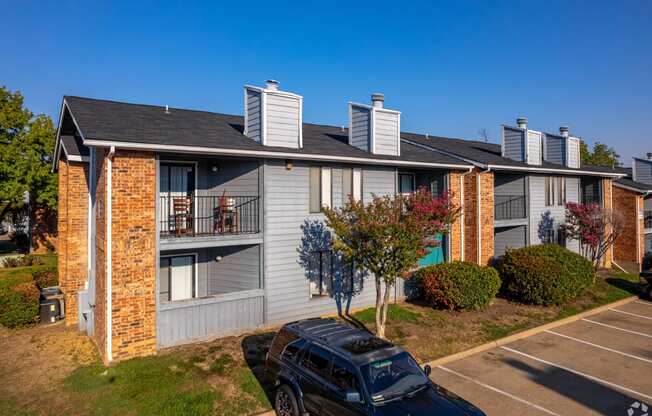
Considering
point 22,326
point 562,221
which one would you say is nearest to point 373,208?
point 22,326

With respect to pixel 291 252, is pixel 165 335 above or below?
below

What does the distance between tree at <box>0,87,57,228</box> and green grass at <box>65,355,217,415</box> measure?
86.7 ft

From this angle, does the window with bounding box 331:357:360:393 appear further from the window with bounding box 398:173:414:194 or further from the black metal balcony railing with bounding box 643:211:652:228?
the black metal balcony railing with bounding box 643:211:652:228

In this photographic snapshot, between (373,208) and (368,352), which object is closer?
(368,352)

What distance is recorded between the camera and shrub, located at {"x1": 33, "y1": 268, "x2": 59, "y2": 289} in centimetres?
1705

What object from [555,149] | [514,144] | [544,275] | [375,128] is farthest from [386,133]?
[555,149]

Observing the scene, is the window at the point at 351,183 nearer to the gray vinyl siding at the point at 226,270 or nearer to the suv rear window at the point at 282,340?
the gray vinyl siding at the point at 226,270

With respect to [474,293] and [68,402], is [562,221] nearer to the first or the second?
[474,293]

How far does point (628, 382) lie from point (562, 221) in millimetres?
14392

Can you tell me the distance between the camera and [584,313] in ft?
50.6

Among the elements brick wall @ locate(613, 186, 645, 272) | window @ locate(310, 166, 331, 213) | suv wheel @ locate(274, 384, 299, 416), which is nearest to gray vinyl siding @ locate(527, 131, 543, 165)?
brick wall @ locate(613, 186, 645, 272)

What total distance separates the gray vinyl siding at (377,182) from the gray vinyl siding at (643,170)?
2391cm

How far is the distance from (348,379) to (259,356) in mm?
4531

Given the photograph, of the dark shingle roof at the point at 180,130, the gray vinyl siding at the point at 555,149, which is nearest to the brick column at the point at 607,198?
the gray vinyl siding at the point at 555,149
